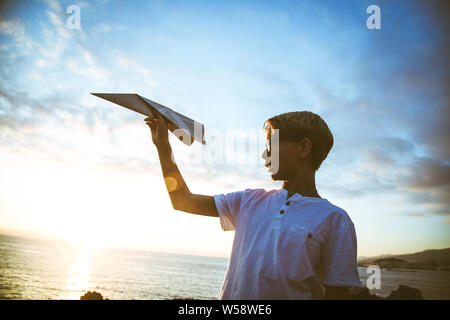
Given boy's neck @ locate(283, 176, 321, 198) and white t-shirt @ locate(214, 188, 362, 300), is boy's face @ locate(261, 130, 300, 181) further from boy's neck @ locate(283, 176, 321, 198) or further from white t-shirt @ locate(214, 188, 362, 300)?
white t-shirt @ locate(214, 188, 362, 300)

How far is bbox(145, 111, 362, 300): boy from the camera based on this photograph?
1.66 meters

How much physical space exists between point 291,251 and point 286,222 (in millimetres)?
214

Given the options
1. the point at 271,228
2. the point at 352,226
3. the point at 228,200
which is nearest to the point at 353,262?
the point at 352,226

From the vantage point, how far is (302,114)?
90.8 inches

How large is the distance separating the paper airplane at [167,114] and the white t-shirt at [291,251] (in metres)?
0.78

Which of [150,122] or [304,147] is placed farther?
[304,147]

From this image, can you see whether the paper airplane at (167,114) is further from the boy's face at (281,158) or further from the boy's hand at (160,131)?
the boy's face at (281,158)

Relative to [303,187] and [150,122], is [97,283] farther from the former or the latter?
[303,187]

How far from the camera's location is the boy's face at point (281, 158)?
7.16 feet

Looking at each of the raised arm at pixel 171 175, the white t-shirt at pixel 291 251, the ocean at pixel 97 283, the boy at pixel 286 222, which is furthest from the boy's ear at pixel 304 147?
the ocean at pixel 97 283

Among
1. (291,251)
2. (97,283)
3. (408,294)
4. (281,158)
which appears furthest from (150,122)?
(97,283)

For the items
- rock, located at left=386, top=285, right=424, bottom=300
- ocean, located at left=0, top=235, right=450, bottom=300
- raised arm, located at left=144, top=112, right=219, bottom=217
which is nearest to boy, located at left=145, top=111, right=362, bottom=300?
raised arm, located at left=144, top=112, right=219, bottom=217

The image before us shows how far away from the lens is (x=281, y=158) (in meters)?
2.19
